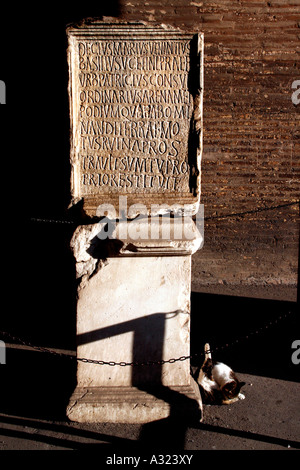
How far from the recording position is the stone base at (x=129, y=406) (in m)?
3.14

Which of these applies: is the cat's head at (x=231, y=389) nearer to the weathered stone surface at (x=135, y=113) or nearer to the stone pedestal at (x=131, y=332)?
the stone pedestal at (x=131, y=332)

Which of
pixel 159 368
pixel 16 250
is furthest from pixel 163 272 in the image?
pixel 16 250

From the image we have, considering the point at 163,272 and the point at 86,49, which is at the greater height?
the point at 86,49

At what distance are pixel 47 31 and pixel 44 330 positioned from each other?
3752mm

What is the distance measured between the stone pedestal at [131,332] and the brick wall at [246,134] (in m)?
2.97

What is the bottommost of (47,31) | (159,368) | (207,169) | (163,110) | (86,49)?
(159,368)


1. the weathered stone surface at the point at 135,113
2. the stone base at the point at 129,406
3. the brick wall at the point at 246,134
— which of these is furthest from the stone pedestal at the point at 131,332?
the brick wall at the point at 246,134

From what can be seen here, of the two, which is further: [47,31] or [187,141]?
[47,31]

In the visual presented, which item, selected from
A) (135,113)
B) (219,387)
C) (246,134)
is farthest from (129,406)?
(246,134)

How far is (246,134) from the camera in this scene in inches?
229

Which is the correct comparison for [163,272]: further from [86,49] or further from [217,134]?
[217,134]

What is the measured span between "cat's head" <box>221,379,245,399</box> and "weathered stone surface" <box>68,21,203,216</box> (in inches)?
56.3

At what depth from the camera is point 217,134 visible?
5.84m

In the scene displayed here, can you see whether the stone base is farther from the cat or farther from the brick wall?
the brick wall
